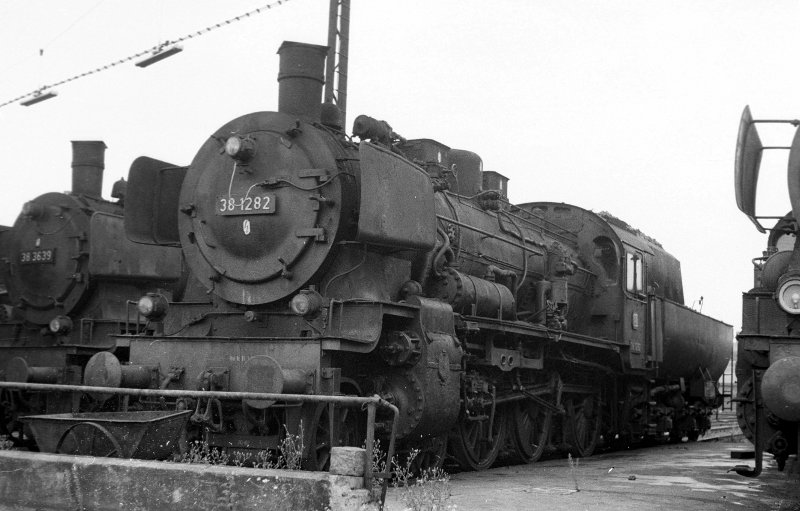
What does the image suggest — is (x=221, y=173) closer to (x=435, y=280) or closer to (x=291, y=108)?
(x=291, y=108)

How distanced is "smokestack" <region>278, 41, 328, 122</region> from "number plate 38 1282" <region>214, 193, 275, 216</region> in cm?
95

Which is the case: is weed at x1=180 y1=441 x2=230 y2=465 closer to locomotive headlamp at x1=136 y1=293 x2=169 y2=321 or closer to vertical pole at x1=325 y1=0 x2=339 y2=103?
locomotive headlamp at x1=136 y1=293 x2=169 y2=321

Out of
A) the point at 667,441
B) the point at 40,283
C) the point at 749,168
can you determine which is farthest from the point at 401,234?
the point at 667,441

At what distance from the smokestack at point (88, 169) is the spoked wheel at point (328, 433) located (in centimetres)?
753

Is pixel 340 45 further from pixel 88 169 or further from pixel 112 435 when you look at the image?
pixel 112 435

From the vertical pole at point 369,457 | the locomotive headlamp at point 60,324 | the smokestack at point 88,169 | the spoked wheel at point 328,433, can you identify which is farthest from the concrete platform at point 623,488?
the smokestack at point 88,169

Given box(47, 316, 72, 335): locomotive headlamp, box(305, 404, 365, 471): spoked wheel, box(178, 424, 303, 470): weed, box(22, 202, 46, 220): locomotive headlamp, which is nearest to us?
box(178, 424, 303, 470): weed

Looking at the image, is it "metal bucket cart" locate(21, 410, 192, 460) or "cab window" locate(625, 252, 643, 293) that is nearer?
"metal bucket cart" locate(21, 410, 192, 460)

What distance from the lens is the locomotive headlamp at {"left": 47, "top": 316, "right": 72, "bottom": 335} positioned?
12.9m

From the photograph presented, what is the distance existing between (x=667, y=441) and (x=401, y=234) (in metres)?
11.4

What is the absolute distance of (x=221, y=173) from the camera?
924 centimetres

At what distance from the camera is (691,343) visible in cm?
1700

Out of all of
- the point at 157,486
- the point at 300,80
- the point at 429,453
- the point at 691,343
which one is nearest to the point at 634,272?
the point at 691,343

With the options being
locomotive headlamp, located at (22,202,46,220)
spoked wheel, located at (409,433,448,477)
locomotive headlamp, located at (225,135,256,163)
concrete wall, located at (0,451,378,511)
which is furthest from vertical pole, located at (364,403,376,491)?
locomotive headlamp, located at (22,202,46,220)
